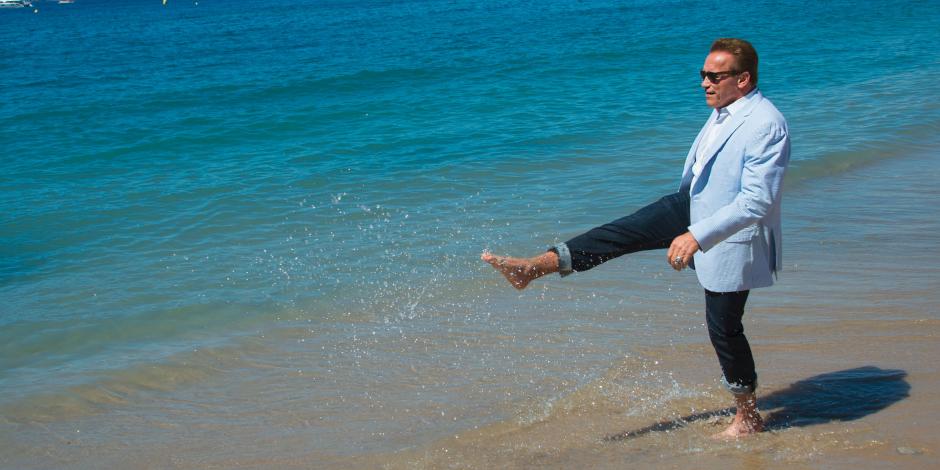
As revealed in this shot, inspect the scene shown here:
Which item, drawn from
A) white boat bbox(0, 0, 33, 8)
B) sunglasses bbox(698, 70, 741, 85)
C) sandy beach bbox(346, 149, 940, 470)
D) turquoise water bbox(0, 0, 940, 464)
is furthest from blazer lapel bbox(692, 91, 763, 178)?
white boat bbox(0, 0, 33, 8)

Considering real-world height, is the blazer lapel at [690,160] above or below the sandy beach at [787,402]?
above

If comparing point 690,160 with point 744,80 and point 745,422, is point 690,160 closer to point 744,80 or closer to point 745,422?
point 744,80

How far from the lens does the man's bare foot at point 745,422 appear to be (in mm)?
4203

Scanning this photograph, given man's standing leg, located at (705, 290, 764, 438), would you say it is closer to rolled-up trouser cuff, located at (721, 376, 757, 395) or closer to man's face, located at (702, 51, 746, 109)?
rolled-up trouser cuff, located at (721, 376, 757, 395)

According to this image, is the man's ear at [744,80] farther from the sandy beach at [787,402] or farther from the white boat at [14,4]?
the white boat at [14,4]

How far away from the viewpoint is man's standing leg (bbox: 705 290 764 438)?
153 inches

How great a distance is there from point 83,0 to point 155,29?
62398 mm

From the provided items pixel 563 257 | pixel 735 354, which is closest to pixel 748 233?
pixel 735 354

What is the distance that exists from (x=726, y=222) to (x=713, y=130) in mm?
404

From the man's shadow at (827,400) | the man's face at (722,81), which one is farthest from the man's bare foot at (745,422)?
the man's face at (722,81)

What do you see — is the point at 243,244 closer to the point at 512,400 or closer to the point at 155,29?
the point at 512,400

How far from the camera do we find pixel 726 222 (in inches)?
141

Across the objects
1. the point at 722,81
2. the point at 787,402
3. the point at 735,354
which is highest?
the point at 722,81

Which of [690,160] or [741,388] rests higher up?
[690,160]
